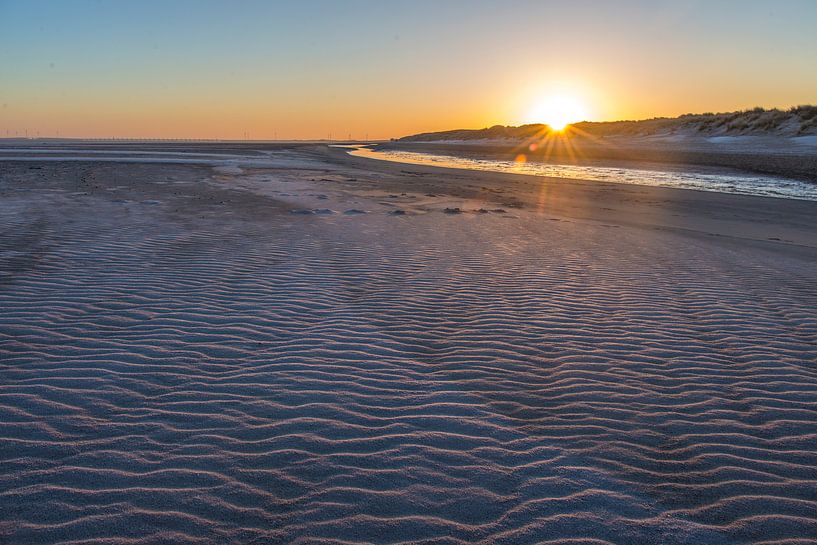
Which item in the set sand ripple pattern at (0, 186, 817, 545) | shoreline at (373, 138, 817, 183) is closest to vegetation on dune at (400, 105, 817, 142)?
shoreline at (373, 138, 817, 183)

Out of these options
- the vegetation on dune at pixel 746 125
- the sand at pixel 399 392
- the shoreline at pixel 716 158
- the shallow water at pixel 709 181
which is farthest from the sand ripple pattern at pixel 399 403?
the vegetation on dune at pixel 746 125

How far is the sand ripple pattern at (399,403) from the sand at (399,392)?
22 mm

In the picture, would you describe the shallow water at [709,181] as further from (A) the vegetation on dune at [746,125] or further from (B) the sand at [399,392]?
(A) the vegetation on dune at [746,125]

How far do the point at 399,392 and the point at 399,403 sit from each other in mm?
198

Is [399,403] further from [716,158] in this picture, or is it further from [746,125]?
[746,125]

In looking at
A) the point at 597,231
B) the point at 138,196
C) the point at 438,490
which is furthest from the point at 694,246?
A: the point at 138,196

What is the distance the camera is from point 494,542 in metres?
2.94

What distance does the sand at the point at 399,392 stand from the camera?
10.3ft

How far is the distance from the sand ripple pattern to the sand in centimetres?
2

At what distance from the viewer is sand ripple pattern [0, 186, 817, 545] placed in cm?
312

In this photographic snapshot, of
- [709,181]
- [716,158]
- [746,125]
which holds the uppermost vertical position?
[746,125]

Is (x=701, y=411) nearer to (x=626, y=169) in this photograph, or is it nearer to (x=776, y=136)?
(x=626, y=169)

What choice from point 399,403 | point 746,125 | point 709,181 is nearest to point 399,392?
point 399,403

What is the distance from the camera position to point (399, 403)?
14.7 ft
